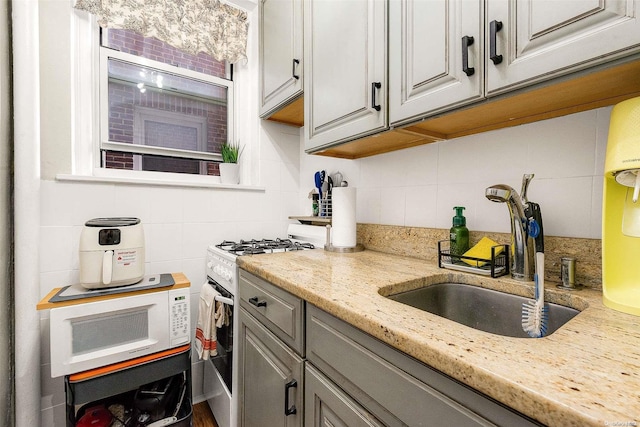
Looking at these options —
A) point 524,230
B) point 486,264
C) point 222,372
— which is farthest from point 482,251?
point 222,372

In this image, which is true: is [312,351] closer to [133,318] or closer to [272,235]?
[133,318]

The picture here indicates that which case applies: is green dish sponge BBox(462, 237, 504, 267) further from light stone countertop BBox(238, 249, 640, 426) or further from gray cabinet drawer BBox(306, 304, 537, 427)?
gray cabinet drawer BBox(306, 304, 537, 427)

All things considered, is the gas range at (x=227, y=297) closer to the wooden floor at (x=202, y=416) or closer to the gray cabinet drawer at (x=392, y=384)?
the wooden floor at (x=202, y=416)

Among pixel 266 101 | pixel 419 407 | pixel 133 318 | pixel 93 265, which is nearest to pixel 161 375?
pixel 133 318

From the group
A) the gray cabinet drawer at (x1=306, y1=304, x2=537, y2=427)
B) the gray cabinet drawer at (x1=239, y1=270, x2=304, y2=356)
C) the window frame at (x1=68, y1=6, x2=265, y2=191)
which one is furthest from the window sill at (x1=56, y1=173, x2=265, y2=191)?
the gray cabinet drawer at (x1=306, y1=304, x2=537, y2=427)

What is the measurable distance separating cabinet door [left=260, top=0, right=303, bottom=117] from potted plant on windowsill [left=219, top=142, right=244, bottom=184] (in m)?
0.32

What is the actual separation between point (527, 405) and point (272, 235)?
175cm

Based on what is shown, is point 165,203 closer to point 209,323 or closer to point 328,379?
point 209,323

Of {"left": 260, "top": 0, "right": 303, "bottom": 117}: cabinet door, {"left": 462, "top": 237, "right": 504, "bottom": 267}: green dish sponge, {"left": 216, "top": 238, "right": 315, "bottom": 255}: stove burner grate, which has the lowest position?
{"left": 216, "top": 238, "right": 315, "bottom": 255}: stove burner grate

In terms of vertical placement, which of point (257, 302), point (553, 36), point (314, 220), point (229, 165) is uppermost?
point (553, 36)

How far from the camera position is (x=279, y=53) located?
5.52 feet

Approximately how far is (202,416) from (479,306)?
5.26ft

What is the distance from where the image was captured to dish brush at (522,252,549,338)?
2.26 feet

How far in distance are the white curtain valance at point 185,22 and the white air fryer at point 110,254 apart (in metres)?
Result: 1.12
